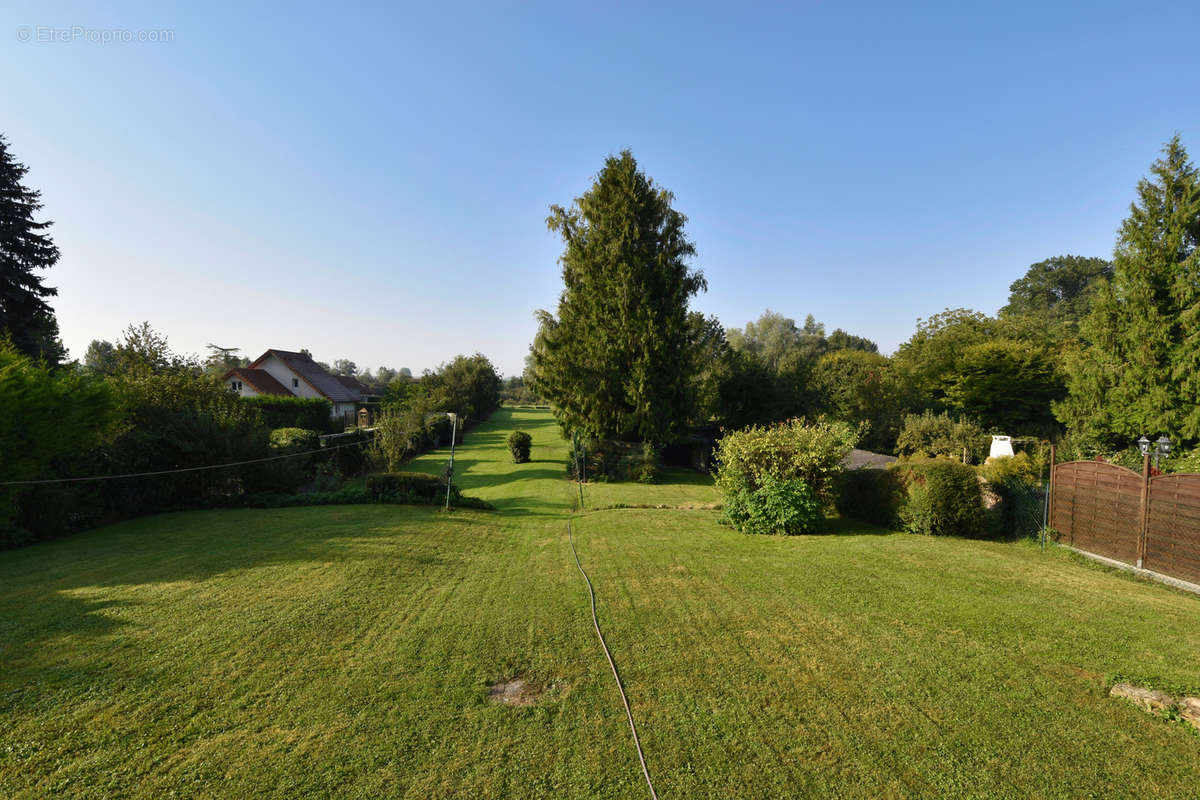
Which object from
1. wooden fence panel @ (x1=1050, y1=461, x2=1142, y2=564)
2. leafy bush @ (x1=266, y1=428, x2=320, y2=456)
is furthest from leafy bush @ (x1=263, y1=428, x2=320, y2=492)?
wooden fence panel @ (x1=1050, y1=461, x2=1142, y2=564)

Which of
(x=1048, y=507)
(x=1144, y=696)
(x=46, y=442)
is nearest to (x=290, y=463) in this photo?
(x=46, y=442)

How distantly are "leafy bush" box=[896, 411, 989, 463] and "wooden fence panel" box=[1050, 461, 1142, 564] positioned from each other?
497 inches

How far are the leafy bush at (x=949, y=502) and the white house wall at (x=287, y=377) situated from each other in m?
39.9

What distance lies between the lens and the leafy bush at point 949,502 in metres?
9.54

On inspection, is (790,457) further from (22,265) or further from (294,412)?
(22,265)

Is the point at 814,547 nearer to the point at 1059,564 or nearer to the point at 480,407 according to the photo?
the point at 1059,564

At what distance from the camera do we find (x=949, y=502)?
9.58 m

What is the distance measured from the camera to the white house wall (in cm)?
3823

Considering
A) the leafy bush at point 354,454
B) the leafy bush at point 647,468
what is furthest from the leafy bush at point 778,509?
the leafy bush at point 354,454

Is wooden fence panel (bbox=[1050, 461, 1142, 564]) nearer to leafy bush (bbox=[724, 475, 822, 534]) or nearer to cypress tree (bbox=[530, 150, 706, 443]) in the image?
leafy bush (bbox=[724, 475, 822, 534])

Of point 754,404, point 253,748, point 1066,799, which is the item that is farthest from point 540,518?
point 754,404

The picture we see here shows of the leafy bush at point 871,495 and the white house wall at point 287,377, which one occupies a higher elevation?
the white house wall at point 287,377

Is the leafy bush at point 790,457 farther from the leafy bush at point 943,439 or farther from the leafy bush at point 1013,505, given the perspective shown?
the leafy bush at point 943,439

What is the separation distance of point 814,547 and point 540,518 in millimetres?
6453
